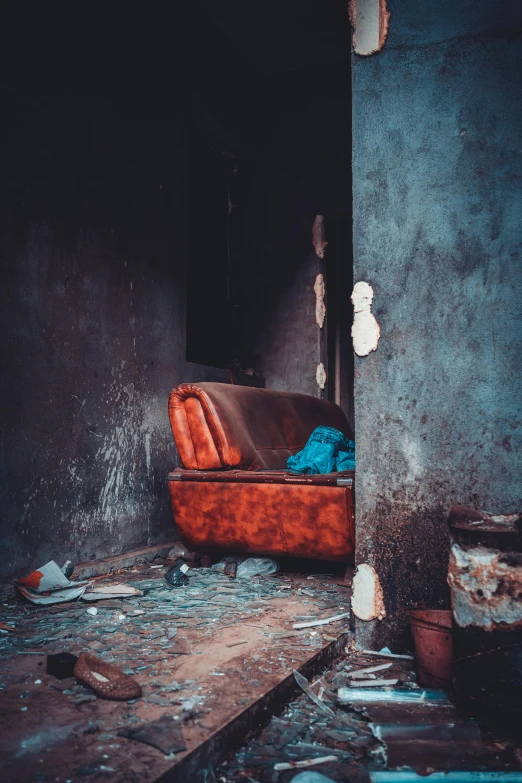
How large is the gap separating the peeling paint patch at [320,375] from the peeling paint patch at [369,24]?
367cm

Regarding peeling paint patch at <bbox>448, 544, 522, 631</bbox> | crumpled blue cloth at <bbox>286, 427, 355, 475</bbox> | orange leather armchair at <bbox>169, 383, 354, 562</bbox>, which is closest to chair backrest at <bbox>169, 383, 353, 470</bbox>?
orange leather armchair at <bbox>169, 383, 354, 562</bbox>

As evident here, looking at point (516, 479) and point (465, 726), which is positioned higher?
point (516, 479)

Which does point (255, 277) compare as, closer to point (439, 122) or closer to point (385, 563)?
point (439, 122)

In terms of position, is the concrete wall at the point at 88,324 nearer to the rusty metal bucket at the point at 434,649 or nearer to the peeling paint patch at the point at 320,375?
the peeling paint patch at the point at 320,375

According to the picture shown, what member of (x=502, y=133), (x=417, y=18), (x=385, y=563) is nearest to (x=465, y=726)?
(x=385, y=563)

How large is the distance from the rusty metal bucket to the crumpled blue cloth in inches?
62.6

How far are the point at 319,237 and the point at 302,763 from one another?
206 inches

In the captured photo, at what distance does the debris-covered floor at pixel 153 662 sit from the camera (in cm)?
147

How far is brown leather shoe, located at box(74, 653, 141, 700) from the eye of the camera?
179 centimetres

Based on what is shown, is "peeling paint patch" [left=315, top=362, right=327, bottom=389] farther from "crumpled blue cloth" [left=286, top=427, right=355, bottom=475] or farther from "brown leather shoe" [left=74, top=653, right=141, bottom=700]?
"brown leather shoe" [left=74, top=653, right=141, bottom=700]

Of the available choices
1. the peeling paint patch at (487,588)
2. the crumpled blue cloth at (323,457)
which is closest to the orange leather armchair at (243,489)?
the crumpled blue cloth at (323,457)

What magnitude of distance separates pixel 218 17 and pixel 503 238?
13.3ft

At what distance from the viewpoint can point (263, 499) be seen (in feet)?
11.4

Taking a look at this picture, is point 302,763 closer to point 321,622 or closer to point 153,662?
point 153,662
